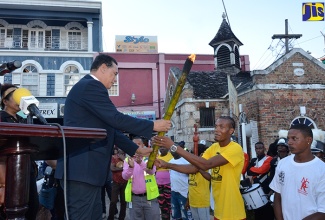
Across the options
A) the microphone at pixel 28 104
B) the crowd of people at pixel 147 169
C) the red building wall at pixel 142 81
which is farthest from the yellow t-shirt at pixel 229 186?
the red building wall at pixel 142 81

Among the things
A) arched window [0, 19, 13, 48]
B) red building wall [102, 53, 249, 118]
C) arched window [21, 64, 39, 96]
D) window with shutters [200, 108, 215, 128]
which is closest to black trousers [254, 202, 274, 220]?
window with shutters [200, 108, 215, 128]

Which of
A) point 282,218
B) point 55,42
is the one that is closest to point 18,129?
point 282,218

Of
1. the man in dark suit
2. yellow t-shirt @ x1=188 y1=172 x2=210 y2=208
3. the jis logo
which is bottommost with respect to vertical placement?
yellow t-shirt @ x1=188 y1=172 x2=210 y2=208

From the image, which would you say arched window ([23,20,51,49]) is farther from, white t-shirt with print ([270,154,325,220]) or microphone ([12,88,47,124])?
microphone ([12,88,47,124])

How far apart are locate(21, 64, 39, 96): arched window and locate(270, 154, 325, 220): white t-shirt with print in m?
21.0

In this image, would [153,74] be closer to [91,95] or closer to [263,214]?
[263,214]

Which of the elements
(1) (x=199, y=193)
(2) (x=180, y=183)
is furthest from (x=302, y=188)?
(2) (x=180, y=183)

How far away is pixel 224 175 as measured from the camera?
3.81 m

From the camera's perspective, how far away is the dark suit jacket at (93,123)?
2.60m

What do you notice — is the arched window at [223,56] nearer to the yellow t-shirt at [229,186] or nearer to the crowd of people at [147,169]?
the crowd of people at [147,169]

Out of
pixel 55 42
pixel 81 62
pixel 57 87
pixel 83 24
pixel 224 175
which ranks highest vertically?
pixel 83 24

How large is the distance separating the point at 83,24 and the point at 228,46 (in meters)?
11.3

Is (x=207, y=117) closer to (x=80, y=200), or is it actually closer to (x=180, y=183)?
(x=180, y=183)

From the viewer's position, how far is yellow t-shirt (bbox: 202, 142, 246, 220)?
3.64 meters
